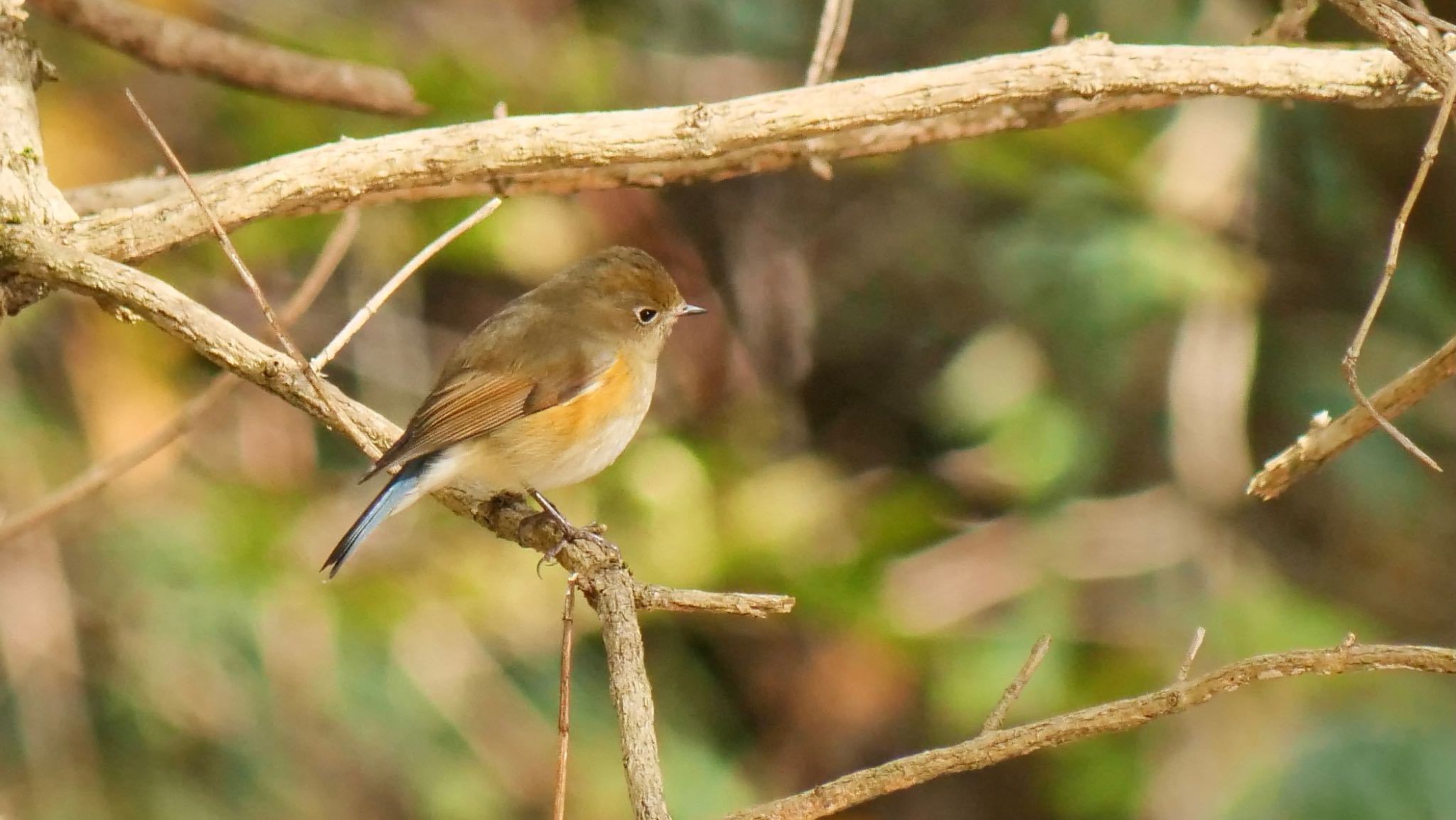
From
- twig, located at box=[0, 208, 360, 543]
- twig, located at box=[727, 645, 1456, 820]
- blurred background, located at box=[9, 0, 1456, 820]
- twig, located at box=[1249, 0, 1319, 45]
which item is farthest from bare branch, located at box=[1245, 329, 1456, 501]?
blurred background, located at box=[9, 0, 1456, 820]

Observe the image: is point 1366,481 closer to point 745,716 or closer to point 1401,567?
point 1401,567

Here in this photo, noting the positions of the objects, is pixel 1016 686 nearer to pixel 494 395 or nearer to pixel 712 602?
pixel 712 602

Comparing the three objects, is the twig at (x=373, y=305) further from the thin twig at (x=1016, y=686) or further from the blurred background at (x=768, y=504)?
the blurred background at (x=768, y=504)

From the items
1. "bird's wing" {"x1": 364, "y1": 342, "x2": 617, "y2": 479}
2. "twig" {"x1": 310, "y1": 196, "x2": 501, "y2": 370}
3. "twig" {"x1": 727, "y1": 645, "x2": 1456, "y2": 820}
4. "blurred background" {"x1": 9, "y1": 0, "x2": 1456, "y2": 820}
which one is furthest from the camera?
"blurred background" {"x1": 9, "y1": 0, "x2": 1456, "y2": 820}

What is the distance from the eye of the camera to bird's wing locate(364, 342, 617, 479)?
3674mm

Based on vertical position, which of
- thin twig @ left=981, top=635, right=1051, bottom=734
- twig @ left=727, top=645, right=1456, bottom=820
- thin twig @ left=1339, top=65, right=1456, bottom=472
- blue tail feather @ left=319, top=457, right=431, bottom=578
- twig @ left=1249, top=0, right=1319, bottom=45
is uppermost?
twig @ left=1249, top=0, right=1319, bottom=45

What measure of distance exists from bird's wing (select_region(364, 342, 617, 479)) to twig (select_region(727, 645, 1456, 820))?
5.52 ft

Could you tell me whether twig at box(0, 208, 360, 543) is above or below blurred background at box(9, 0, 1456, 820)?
below

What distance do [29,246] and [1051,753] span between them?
433 cm

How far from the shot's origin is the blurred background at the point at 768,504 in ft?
16.8

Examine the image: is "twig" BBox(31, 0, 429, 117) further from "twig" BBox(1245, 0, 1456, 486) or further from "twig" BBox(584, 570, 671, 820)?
"twig" BBox(1245, 0, 1456, 486)

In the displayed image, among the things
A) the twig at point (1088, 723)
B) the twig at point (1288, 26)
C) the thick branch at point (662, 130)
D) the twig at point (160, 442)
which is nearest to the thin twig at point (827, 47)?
the thick branch at point (662, 130)

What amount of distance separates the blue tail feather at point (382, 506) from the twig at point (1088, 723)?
1.69m

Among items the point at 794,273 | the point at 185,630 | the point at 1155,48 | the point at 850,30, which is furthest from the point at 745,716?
the point at 1155,48
